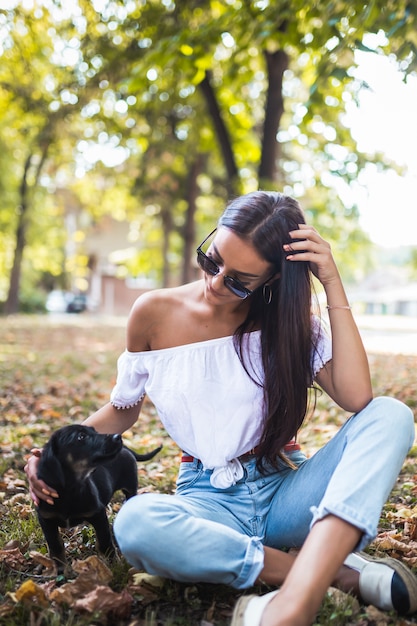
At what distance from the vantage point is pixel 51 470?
8.71ft

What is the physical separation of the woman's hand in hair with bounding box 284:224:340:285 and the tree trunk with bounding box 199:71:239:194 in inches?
361

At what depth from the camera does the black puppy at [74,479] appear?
2680 mm

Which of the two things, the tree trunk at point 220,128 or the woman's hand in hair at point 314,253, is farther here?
the tree trunk at point 220,128

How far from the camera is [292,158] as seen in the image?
688 inches

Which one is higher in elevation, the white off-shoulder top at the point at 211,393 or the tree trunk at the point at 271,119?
the tree trunk at the point at 271,119

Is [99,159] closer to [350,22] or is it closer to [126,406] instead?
[350,22]

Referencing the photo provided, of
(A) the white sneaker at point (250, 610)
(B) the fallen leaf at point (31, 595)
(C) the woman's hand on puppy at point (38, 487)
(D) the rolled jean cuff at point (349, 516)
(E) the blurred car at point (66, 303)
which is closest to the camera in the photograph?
(A) the white sneaker at point (250, 610)

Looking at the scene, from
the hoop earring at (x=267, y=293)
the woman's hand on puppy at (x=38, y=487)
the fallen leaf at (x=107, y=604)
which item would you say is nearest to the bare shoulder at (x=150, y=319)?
the hoop earring at (x=267, y=293)

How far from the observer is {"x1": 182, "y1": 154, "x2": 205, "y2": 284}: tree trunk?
62.5ft

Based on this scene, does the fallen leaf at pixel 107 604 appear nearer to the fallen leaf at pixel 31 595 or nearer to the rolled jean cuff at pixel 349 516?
the fallen leaf at pixel 31 595

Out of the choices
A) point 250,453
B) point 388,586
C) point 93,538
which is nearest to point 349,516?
point 388,586

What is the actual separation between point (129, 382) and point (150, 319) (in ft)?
1.05

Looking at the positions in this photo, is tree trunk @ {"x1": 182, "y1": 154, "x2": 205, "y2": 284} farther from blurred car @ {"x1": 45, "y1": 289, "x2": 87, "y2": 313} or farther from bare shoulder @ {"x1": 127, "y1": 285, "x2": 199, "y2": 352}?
blurred car @ {"x1": 45, "y1": 289, "x2": 87, "y2": 313}

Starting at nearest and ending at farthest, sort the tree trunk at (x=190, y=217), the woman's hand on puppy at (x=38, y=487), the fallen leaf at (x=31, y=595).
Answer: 1. the fallen leaf at (x=31, y=595)
2. the woman's hand on puppy at (x=38, y=487)
3. the tree trunk at (x=190, y=217)
